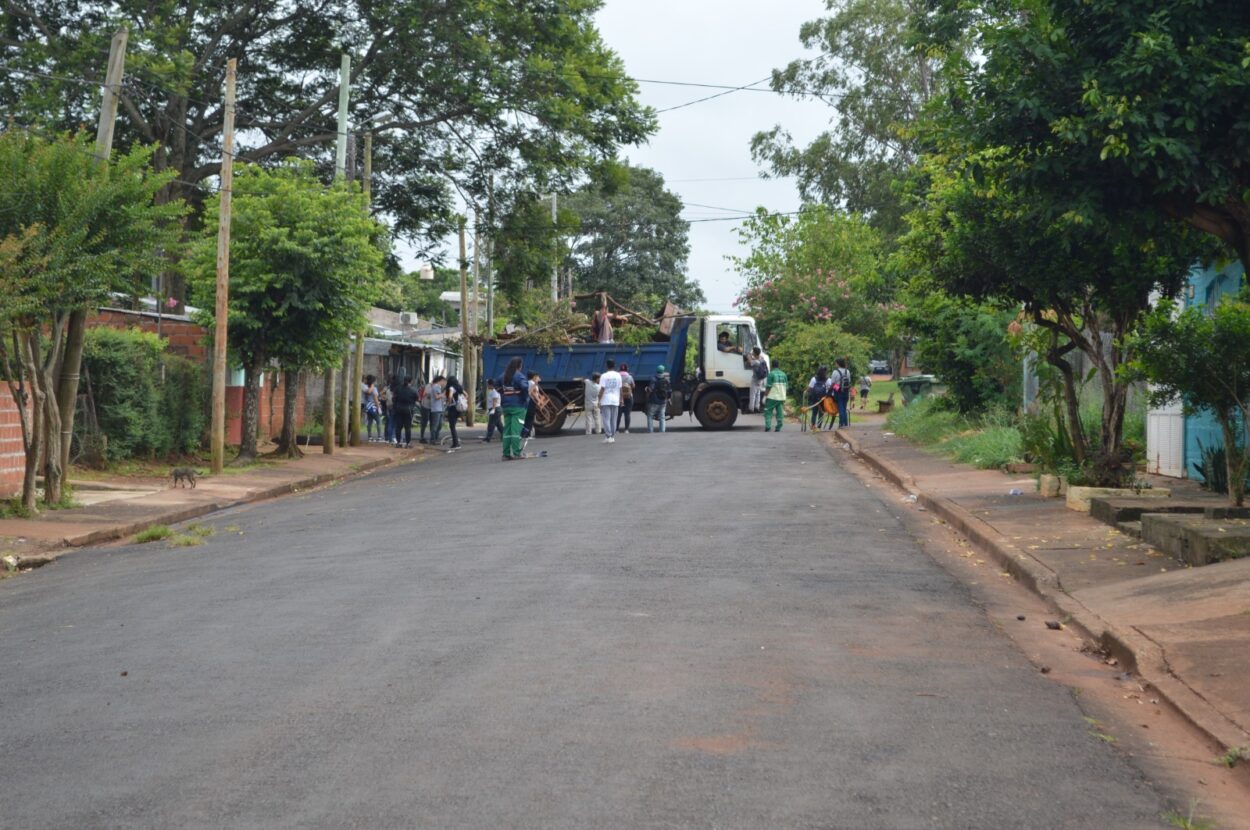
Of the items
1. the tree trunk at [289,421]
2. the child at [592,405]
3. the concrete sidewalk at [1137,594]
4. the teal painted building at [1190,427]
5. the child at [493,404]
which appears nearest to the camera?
the concrete sidewalk at [1137,594]

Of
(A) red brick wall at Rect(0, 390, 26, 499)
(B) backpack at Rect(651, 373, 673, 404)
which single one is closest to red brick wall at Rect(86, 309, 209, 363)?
(A) red brick wall at Rect(0, 390, 26, 499)

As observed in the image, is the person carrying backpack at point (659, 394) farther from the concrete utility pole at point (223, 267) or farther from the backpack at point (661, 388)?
the concrete utility pole at point (223, 267)

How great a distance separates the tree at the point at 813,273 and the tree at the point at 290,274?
27.2m

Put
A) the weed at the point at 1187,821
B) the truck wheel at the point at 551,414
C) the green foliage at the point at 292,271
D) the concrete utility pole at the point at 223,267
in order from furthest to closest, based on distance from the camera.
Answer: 1. the truck wheel at the point at 551,414
2. the green foliage at the point at 292,271
3. the concrete utility pole at the point at 223,267
4. the weed at the point at 1187,821

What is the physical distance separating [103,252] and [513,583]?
9.31 metres

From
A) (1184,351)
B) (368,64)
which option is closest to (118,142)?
(368,64)

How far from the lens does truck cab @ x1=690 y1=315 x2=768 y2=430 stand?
1442 inches

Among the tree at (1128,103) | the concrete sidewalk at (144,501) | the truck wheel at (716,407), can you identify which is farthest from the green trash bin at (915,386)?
the tree at (1128,103)

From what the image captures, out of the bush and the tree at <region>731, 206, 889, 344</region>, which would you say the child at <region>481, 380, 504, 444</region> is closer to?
the bush

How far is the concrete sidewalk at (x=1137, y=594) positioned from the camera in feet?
24.6

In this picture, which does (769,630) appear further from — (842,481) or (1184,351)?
(842,481)

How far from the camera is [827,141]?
48.6 metres

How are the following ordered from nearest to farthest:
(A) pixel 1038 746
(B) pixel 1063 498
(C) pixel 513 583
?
(A) pixel 1038 746 < (C) pixel 513 583 < (B) pixel 1063 498

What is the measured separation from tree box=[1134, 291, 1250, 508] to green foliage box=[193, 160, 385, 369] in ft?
52.9
